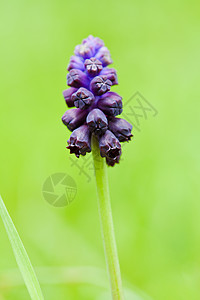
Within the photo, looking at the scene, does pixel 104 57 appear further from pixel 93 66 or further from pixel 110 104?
pixel 110 104

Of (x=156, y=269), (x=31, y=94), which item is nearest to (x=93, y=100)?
(x=156, y=269)

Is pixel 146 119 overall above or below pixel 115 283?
above

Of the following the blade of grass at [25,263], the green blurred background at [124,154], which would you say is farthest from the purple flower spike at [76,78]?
the green blurred background at [124,154]

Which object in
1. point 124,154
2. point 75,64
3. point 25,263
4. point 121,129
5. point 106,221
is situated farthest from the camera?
point 124,154

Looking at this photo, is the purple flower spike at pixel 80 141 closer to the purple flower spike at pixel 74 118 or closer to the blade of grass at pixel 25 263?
the purple flower spike at pixel 74 118

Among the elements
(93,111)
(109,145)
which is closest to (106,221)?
(109,145)

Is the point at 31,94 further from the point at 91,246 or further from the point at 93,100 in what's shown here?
the point at 93,100

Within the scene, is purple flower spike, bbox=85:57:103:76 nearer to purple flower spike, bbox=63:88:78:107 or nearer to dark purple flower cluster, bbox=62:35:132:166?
dark purple flower cluster, bbox=62:35:132:166
